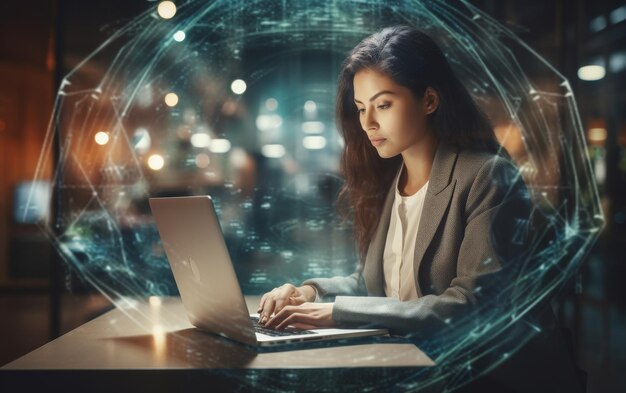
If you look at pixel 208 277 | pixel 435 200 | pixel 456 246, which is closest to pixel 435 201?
pixel 435 200

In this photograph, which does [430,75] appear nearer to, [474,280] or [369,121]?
[369,121]

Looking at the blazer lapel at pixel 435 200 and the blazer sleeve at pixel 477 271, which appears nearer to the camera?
the blazer sleeve at pixel 477 271

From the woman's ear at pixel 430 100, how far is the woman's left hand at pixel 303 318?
29.6 inches

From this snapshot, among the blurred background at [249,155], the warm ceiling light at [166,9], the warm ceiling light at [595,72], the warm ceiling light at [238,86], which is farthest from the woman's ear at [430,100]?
the warm ceiling light at [595,72]

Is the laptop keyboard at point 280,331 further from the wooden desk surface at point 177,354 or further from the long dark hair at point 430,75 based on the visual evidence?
the long dark hair at point 430,75

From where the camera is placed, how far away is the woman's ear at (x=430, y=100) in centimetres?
190

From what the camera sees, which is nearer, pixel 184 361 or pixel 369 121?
pixel 184 361

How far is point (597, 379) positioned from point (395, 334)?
105 inches

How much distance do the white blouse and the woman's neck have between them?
4 centimetres

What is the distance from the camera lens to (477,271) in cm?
160

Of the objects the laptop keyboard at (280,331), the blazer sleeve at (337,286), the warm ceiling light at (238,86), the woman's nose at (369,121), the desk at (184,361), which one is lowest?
the desk at (184,361)

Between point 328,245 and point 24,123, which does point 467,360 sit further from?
point 24,123

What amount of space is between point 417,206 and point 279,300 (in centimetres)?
60

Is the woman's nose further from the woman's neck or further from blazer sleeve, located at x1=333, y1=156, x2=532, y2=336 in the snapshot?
blazer sleeve, located at x1=333, y1=156, x2=532, y2=336
